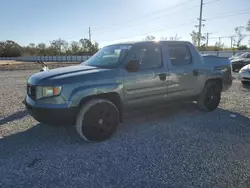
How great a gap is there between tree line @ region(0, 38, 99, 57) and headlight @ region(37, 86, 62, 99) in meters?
66.1

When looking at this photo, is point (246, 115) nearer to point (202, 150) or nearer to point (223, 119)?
point (223, 119)

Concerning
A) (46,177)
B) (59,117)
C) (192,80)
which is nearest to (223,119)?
(192,80)

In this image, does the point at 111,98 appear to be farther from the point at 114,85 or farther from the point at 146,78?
the point at 146,78

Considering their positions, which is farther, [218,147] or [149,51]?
[149,51]

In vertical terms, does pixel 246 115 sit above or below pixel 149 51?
below

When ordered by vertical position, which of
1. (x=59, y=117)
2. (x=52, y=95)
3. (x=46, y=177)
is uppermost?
(x=52, y=95)

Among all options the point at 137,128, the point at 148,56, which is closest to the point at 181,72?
the point at 148,56

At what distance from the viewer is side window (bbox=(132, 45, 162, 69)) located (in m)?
4.54

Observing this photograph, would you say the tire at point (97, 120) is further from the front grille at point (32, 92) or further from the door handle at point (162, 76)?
the door handle at point (162, 76)

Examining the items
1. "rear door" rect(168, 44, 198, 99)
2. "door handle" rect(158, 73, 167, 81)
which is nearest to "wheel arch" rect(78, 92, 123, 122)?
"door handle" rect(158, 73, 167, 81)

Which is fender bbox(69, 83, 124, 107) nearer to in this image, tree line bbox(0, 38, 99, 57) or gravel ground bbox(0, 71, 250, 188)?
gravel ground bbox(0, 71, 250, 188)

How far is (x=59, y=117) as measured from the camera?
373 cm

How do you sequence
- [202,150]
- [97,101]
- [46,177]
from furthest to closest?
[97,101]
[202,150]
[46,177]

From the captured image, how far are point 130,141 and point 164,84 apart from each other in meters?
1.48
